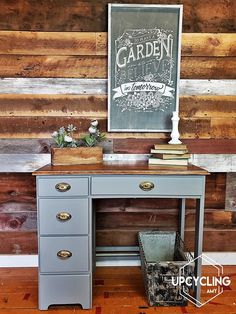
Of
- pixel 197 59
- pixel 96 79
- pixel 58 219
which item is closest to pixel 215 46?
pixel 197 59

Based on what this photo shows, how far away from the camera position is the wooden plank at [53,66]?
2301 mm

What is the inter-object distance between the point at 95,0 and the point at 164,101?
0.90 meters

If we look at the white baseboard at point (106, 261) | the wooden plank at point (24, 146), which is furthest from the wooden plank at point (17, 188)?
the white baseboard at point (106, 261)

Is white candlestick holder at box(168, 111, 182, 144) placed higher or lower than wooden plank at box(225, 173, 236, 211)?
higher

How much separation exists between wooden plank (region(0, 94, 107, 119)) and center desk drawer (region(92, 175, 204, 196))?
2.26 ft

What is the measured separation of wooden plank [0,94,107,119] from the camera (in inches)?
91.8

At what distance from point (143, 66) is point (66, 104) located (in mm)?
649

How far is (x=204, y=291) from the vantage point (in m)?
2.14

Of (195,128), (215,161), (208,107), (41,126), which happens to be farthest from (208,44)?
(41,126)

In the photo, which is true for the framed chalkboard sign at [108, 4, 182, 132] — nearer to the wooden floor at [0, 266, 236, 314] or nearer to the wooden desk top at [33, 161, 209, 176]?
the wooden desk top at [33, 161, 209, 176]

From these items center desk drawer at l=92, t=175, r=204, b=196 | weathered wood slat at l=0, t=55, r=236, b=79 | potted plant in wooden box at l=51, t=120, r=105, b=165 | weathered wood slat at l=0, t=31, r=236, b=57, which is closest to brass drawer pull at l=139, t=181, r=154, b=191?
center desk drawer at l=92, t=175, r=204, b=196

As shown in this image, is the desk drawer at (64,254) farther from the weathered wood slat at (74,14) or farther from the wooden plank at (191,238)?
the weathered wood slat at (74,14)

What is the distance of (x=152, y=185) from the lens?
1876 mm

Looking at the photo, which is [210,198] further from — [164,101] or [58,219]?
[58,219]
